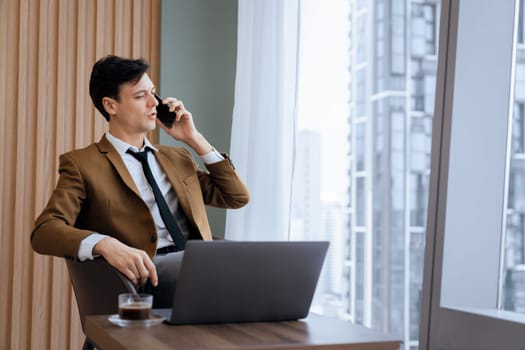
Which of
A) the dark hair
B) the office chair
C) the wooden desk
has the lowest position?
the office chair

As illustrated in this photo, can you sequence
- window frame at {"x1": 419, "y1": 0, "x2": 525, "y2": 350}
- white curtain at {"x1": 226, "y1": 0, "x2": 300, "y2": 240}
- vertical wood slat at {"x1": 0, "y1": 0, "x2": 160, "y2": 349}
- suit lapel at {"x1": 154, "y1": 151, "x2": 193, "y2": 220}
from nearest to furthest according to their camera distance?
window frame at {"x1": 419, "y1": 0, "x2": 525, "y2": 350}
suit lapel at {"x1": 154, "y1": 151, "x2": 193, "y2": 220}
white curtain at {"x1": 226, "y1": 0, "x2": 300, "y2": 240}
vertical wood slat at {"x1": 0, "y1": 0, "x2": 160, "y2": 349}

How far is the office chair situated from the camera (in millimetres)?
2270

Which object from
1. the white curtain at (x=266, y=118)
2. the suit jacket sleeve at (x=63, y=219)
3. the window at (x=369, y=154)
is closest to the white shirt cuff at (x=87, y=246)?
the suit jacket sleeve at (x=63, y=219)

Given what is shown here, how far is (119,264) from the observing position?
6.64 feet

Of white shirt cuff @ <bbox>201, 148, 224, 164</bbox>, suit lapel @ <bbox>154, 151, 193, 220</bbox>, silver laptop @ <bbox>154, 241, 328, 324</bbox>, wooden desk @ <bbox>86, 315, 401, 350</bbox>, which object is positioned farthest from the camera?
white shirt cuff @ <bbox>201, 148, 224, 164</bbox>

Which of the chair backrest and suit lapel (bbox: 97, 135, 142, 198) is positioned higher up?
suit lapel (bbox: 97, 135, 142, 198)

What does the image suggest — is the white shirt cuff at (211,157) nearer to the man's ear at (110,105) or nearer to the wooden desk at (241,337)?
the man's ear at (110,105)

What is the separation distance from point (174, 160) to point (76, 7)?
1.65 meters

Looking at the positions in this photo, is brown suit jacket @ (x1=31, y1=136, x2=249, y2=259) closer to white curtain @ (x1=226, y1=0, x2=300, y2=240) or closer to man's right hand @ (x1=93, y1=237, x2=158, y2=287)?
man's right hand @ (x1=93, y1=237, x2=158, y2=287)

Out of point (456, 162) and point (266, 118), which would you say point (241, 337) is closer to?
point (456, 162)

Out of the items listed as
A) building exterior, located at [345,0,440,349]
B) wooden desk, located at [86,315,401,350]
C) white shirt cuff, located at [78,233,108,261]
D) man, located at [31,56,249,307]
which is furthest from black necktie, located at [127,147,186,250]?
wooden desk, located at [86,315,401,350]

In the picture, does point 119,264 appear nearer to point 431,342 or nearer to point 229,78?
point 431,342

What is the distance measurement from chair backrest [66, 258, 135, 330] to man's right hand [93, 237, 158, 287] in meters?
0.16

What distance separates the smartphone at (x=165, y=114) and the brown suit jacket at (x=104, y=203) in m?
0.14
